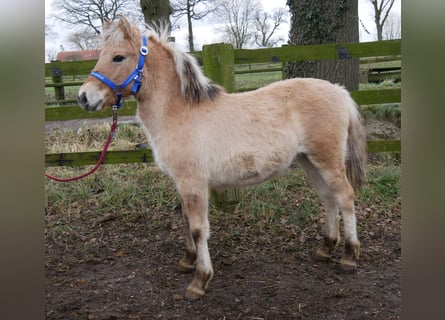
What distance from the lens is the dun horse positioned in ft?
9.46

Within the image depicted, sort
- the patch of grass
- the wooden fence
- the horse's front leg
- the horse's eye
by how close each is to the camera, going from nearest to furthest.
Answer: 1. the horse's eye
2. the horse's front leg
3. the wooden fence
4. the patch of grass

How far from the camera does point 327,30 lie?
4695mm

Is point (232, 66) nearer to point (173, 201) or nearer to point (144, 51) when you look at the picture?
point (144, 51)

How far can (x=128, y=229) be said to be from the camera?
14.0 ft

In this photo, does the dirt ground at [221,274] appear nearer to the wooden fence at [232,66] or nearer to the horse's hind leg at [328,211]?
the horse's hind leg at [328,211]

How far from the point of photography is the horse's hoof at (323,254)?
11.8 ft

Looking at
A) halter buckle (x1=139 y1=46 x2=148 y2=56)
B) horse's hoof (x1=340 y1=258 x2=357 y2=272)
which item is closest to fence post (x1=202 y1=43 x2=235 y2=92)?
halter buckle (x1=139 y1=46 x2=148 y2=56)

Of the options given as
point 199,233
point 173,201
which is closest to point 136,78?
point 199,233

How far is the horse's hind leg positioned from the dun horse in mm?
173

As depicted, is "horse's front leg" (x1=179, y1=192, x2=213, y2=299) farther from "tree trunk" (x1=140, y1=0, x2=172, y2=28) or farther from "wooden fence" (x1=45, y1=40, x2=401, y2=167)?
"tree trunk" (x1=140, y1=0, x2=172, y2=28)

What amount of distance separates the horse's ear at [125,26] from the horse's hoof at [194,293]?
2101 mm

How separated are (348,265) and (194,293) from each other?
1.44 m
